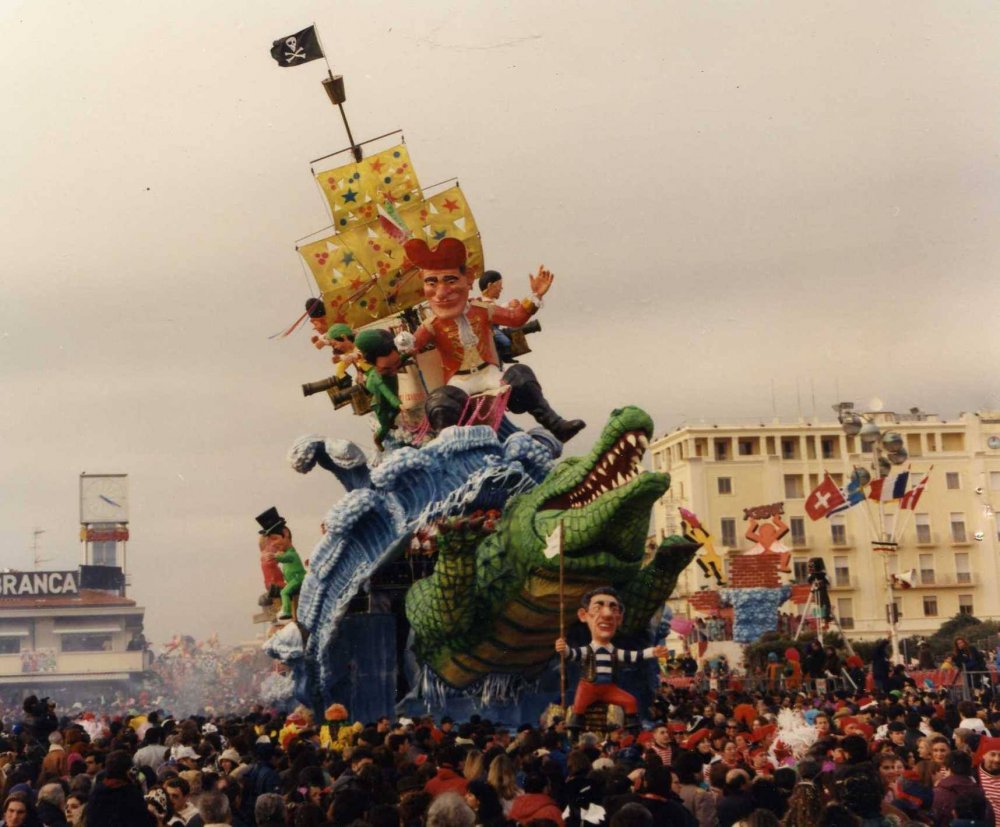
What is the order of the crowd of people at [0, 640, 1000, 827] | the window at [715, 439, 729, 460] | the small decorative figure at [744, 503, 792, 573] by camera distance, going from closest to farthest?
the crowd of people at [0, 640, 1000, 827], the small decorative figure at [744, 503, 792, 573], the window at [715, 439, 729, 460]

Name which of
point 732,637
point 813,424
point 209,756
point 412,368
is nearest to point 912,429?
point 813,424

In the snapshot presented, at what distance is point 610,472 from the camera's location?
20203 millimetres

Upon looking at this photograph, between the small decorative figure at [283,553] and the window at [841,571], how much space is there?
127 feet

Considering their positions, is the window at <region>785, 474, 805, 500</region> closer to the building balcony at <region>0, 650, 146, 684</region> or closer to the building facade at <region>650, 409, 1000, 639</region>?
the building facade at <region>650, 409, 1000, 639</region>

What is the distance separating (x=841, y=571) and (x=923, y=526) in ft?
12.6

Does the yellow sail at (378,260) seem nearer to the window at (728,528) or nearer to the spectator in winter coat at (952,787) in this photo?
the spectator in winter coat at (952,787)

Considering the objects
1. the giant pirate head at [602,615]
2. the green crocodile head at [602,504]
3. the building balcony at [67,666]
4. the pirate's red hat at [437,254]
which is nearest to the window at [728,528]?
the building balcony at [67,666]

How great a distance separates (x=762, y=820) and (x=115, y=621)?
261ft

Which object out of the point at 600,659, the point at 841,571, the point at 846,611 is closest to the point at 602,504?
the point at 600,659

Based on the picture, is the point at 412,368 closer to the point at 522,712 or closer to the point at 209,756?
the point at 522,712

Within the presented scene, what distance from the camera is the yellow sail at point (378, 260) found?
84.0 ft

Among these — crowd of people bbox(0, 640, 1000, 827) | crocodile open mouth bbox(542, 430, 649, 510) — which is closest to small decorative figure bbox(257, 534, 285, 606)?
crocodile open mouth bbox(542, 430, 649, 510)

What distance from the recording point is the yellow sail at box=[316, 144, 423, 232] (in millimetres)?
26094

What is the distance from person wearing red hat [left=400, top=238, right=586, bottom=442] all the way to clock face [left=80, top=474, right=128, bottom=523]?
5678 cm
